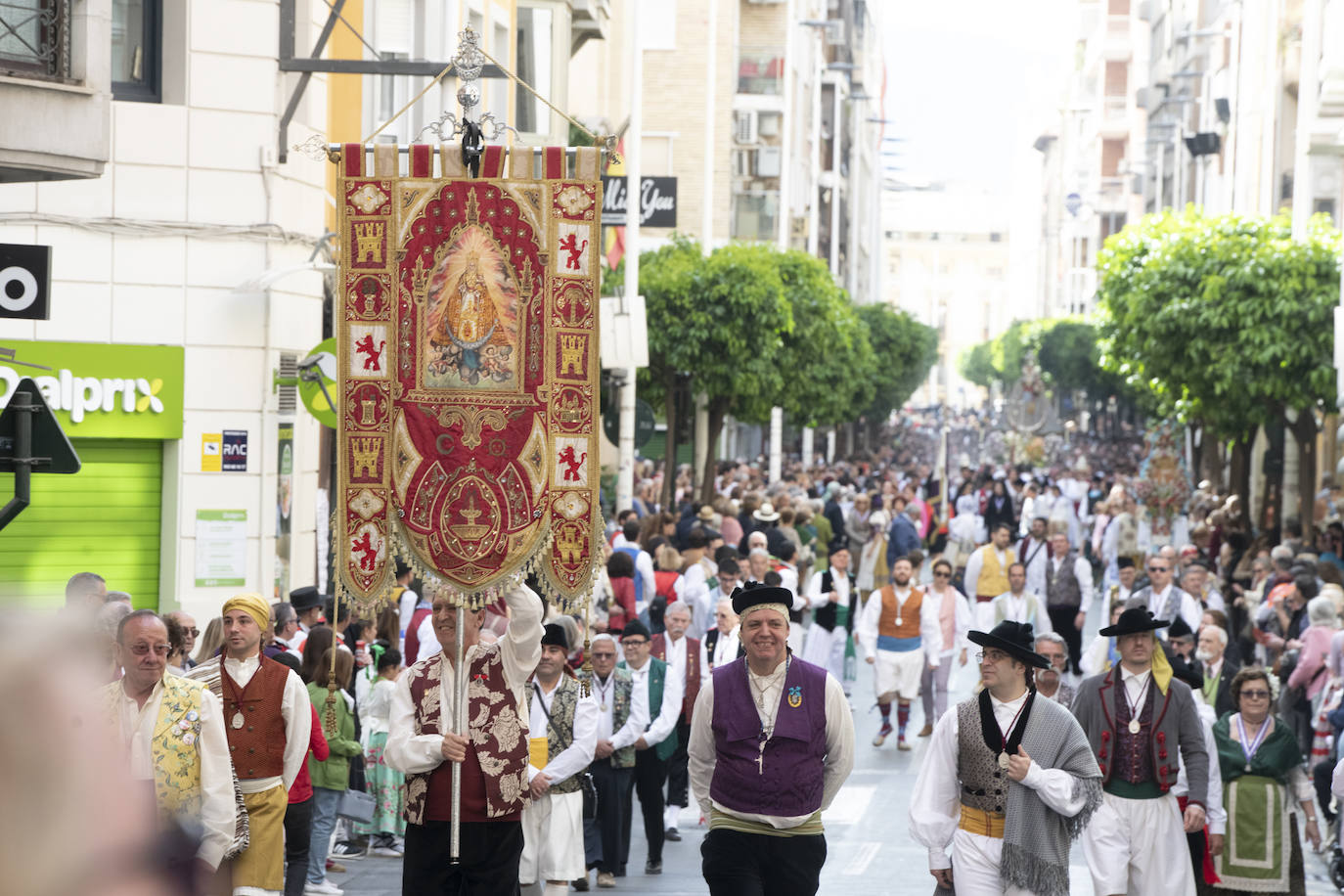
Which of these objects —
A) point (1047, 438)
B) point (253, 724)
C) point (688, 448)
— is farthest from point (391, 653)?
point (1047, 438)

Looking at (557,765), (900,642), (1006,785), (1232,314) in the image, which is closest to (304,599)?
(557,765)

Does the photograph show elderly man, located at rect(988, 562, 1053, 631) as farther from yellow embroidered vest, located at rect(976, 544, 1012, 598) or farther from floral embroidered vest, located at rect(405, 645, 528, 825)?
floral embroidered vest, located at rect(405, 645, 528, 825)

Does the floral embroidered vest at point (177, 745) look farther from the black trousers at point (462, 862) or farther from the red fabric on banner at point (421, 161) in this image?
the red fabric on banner at point (421, 161)

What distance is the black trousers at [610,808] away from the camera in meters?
12.0

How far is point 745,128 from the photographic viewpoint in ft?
181

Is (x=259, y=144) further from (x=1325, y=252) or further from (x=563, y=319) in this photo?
(x=1325, y=252)

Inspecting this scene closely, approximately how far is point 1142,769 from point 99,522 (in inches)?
370

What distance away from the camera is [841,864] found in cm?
1254

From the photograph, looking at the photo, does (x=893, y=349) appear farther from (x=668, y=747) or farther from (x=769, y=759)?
(x=769, y=759)

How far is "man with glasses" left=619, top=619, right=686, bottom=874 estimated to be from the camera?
39.7ft

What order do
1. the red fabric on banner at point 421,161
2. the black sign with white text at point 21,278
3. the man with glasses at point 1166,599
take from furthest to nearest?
the man with glasses at point 1166,599, the black sign with white text at point 21,278, the red fabric on banner at point 421,161

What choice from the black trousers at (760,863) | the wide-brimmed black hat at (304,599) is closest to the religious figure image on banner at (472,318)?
the black trousers at (760,863)

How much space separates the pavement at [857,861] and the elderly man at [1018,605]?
1.93 m

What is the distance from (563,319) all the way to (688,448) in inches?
1677
